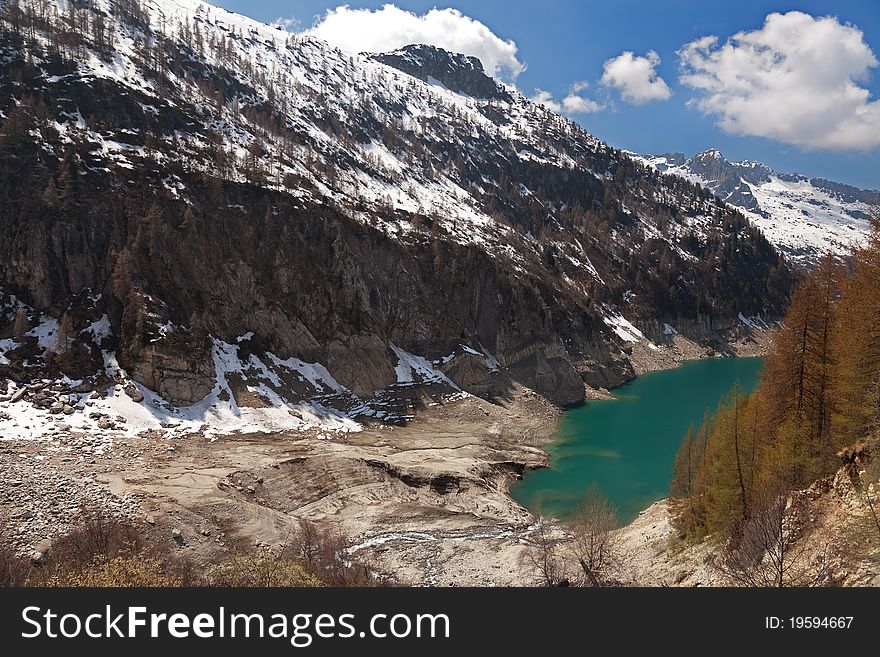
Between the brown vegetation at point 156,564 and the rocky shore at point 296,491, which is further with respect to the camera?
the rocky shore at point 296,491

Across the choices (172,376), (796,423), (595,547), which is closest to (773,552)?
(796,423)

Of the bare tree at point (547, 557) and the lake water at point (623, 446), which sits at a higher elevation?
the lake water at point (623, 446)

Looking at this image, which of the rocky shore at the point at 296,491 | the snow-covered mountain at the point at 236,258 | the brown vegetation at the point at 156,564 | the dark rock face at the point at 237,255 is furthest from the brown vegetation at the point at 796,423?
the dark rock face at the point at 237,255

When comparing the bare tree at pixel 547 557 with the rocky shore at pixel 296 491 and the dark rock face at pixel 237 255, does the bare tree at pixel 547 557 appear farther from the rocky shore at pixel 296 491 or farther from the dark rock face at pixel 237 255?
the dark rock face at pixel 237 255

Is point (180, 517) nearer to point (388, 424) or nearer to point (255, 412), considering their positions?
point (255, 412)

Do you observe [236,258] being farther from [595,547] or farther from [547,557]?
[595,547]

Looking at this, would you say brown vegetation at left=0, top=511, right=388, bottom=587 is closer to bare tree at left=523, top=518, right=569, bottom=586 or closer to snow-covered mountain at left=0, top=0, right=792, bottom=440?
bare tree at left=523, top=518, right=569, bottom=586

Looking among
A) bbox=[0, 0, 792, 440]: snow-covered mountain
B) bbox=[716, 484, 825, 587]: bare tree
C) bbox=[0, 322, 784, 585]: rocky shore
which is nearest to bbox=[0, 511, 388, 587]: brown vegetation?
bbox=[0, 322, 784, 585]: rocky shore
